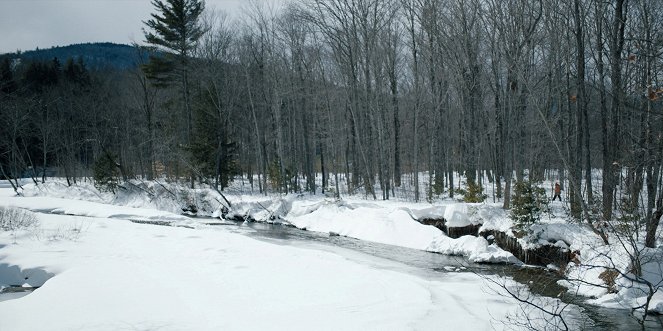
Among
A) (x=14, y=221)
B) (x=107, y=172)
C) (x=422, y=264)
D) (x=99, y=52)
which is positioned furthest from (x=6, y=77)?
(x=99, y=52)

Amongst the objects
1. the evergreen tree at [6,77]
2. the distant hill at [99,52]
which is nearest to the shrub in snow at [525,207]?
the evergreen tree at [6,77]

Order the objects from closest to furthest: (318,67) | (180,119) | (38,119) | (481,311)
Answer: (481,311) < (318,67) < (180,119) < (38,119)

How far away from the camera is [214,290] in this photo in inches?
345

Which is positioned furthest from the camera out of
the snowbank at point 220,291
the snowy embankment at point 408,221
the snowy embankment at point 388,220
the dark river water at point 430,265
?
the snowy embankment at point 388,220

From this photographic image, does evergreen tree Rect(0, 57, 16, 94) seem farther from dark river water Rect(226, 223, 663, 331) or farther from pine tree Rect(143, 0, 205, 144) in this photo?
dark river water Rect(226, 223, 663, 331)

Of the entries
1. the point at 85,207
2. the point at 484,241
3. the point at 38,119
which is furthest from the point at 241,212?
the point at 38,119

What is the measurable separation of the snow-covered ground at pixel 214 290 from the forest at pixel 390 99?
543 centimetres

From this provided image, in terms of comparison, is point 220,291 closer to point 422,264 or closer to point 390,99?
point 422,264

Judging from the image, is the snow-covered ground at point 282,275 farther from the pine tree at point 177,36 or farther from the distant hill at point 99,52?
the distant hill at point 99,52

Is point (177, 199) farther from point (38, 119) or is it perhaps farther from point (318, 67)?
point (38, 119)

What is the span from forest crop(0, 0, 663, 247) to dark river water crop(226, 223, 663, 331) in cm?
228

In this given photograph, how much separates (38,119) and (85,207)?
18.7m

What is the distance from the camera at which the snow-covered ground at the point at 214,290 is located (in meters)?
7.02

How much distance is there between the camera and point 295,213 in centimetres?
2253
